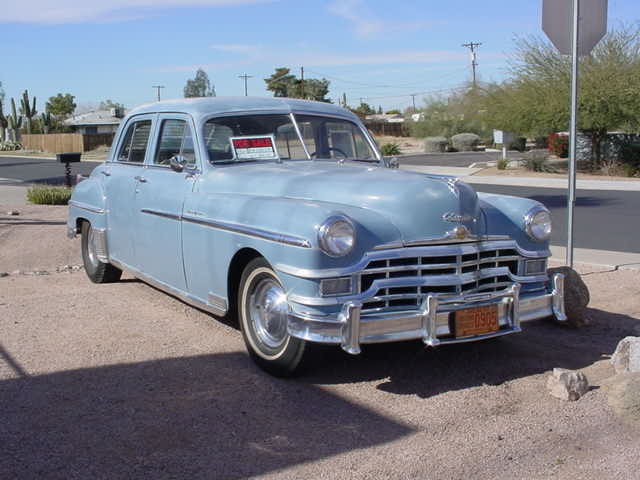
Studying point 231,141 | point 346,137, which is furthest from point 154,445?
point 346,137

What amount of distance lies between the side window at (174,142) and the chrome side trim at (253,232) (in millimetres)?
653

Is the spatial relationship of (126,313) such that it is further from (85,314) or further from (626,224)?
(626,224)

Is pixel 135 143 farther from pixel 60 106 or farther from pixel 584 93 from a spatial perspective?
pixel 60 106

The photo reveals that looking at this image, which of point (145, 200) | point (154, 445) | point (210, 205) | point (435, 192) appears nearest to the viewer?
point (154, 445)

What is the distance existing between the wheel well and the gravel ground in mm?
420

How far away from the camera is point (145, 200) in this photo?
6.52 metres

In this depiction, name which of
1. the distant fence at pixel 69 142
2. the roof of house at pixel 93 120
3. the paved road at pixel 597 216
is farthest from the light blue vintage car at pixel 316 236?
the roof of house at pixel 93 120

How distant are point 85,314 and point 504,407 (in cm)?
387

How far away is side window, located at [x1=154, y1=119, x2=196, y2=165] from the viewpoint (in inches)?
244

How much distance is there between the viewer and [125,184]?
702cm

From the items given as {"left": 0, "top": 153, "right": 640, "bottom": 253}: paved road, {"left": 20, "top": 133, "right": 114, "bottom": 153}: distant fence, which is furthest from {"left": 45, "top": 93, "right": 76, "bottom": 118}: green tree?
{"left": 0, "top": 153, "right": 640, "bottom": 253}: paved road

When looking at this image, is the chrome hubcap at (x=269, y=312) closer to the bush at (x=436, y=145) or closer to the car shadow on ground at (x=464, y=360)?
the car shadow on ground at (x=464, y=360)

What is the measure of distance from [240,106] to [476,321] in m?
2.73

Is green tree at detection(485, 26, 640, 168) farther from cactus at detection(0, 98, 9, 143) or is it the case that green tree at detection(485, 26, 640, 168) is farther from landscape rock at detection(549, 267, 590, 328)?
cactus at detection(0, 98, 9, 143)
